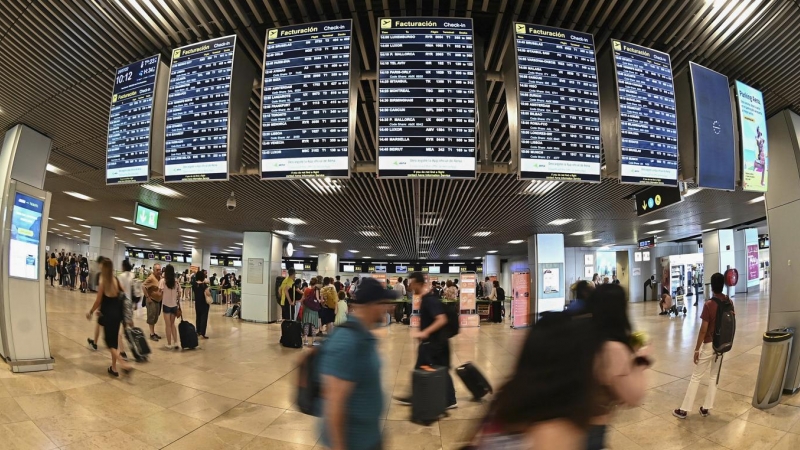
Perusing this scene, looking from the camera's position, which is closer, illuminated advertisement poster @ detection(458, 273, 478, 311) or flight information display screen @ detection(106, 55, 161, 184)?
flight information display screen @ detection(106, 55, 161, 184)

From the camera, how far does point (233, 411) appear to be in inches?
181

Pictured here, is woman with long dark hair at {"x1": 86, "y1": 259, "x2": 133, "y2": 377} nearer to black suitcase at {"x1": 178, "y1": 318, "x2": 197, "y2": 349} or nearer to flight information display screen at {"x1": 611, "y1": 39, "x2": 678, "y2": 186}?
black suitcase at {"x1": 178, "y1": 318, "x2": 197, "y2": 349}

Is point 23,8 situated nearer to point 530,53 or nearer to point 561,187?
point 530,53

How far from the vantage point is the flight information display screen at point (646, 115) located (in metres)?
3.73

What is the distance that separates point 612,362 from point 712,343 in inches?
169

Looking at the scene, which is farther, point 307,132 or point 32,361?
point 32,361

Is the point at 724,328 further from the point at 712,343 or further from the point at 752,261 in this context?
the point at 752,261

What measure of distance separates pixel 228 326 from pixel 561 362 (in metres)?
13.8

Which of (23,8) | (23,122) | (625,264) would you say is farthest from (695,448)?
(625,264)

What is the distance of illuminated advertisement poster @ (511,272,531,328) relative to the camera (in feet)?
48.8

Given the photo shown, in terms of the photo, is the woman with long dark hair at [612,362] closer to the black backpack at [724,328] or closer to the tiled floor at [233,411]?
the tiled floor at [233,411]

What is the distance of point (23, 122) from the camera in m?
5.97

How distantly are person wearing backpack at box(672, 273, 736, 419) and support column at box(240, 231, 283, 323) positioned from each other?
13.8 meters

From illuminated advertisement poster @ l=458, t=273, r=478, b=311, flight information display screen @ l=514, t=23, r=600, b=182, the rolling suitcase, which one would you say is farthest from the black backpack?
illuminated advertisement poster @ l=458, t=273, r=478, b=311
